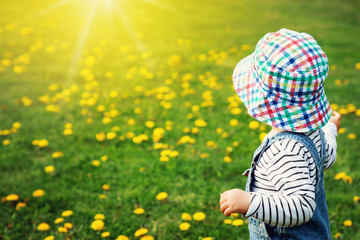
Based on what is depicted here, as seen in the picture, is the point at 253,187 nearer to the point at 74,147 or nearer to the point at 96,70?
the point at 74,147

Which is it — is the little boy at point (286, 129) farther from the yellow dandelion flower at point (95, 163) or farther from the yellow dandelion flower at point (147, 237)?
the yellow dandelion flower at point (95, 163)

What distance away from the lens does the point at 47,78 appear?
4.77 metres

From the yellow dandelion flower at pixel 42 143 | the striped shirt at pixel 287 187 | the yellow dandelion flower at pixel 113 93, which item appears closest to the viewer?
the striped shirt at pixel 287 187

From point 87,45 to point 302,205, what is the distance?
211 inches

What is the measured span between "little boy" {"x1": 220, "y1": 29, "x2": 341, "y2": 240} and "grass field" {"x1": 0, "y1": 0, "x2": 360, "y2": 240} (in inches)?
34.9

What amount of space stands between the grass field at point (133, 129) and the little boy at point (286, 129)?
887 mm

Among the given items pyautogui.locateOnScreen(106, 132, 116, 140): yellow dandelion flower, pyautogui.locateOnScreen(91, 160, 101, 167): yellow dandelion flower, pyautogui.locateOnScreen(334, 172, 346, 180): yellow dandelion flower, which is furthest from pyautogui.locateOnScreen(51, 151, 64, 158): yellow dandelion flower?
pyautogui.locateOnScreen(334, 172, 346, 180): yellow dandelion flower

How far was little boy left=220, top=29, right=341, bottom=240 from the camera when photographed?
1.29 meters

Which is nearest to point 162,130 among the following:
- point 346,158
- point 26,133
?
point 26,133

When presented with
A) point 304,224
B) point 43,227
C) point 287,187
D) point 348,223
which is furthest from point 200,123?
point 287,187

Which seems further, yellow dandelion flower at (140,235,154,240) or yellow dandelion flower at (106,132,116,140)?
yellow dandelion flower at (106,132,116,140)

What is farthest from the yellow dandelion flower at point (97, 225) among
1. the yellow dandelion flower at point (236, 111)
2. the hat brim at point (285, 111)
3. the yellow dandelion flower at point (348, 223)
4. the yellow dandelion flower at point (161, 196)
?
the yellow dandelion flower at point (236, 111)

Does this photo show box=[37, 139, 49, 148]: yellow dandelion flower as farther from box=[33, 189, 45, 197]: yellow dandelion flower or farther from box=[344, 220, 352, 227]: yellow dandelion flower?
box=[344, 220, 352, 227]: yellow dandelion flower

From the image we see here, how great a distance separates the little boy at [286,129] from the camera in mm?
1292
